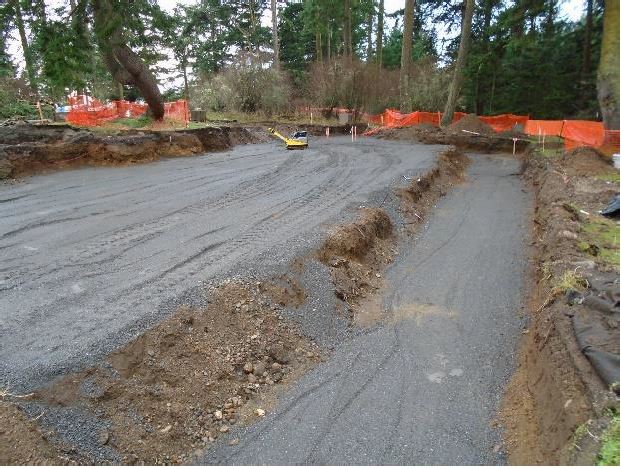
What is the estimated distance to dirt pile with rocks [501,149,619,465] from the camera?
12.4 feet

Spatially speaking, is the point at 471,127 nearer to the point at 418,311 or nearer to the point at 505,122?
the point at 505,122

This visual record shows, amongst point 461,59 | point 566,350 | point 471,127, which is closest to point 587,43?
point 461,59

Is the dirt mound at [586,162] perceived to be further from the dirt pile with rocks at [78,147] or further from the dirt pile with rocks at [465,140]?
the dirt pile with rocks at [78,147]

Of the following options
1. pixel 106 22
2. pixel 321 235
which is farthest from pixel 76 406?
pixel 106 22

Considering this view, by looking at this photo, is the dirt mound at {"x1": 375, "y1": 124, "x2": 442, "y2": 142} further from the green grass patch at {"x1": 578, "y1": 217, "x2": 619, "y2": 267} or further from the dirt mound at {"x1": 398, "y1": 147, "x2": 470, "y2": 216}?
the green grass patch at {"x1": 578, "y1": 217, "x2": 619, "y2": 267}

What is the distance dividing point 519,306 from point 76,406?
19.7 feet

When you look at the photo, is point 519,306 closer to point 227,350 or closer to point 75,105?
point 227,350

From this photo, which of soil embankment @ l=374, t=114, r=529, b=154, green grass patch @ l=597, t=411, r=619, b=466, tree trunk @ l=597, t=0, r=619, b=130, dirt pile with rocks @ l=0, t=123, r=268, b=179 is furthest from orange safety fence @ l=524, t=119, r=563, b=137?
green grass patch @ l=597, t=411, r=619, b=466

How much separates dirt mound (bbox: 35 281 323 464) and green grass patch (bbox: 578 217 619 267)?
4529 millimetres

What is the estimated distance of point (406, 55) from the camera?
2492 cm

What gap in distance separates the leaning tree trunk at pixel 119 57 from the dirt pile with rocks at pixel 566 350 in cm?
1423

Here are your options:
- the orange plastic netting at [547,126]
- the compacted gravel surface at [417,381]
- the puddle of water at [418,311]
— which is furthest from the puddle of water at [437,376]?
the orange plastic netting at [547,126]

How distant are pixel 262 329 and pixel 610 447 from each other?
12.1 ft

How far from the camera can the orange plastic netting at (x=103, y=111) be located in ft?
65.5
